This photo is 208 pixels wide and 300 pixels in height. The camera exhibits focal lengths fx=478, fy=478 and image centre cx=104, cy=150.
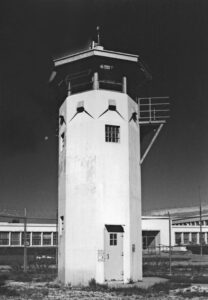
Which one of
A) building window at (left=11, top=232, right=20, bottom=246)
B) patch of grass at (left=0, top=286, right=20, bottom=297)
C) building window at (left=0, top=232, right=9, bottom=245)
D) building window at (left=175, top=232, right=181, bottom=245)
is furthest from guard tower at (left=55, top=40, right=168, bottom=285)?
building window at (left=175, top=232, right=181, bottom=245)

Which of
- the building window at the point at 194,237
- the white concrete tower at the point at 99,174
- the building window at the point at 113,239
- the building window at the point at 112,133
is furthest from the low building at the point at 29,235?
the building window at the point at 112,133

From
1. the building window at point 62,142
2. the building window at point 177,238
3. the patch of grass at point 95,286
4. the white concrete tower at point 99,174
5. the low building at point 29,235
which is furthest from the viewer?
the building window at point 177,238

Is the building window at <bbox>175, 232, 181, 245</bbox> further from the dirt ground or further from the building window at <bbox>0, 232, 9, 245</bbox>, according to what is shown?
the dirt ground

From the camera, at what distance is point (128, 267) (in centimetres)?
2244

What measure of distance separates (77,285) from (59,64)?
1082 centimetres

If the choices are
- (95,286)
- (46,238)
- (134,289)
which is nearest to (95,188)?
(95,286)

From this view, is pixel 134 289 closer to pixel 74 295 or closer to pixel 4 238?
pixel 74 295

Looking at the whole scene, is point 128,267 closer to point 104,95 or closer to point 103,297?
point 103,297

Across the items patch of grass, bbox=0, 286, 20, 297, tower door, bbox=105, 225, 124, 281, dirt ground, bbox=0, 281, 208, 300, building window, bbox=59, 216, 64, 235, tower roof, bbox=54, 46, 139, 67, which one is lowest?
dirt ground, bbox=0, 281, 208, 300

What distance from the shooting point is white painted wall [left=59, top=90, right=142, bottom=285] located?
72.8ft

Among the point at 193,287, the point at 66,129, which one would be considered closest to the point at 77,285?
the point at 193,287

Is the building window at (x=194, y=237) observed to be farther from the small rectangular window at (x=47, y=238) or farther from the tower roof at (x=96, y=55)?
the tower roof at (x=96, y=55)

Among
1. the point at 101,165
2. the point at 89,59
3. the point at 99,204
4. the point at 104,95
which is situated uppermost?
the point at 89,59

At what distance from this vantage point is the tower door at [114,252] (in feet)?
72.3
